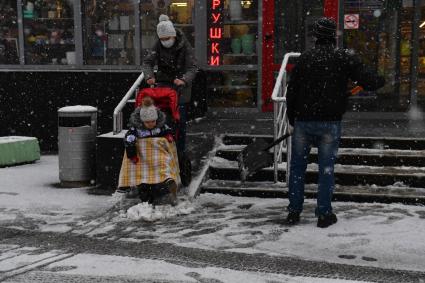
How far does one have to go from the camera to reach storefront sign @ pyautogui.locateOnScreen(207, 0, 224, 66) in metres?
12.4

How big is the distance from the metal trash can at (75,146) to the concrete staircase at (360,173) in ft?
5.63

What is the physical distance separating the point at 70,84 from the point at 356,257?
6726 millimetres

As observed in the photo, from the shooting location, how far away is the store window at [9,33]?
531 inches

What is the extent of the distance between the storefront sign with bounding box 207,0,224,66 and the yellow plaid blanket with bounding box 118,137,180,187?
18.7 feet

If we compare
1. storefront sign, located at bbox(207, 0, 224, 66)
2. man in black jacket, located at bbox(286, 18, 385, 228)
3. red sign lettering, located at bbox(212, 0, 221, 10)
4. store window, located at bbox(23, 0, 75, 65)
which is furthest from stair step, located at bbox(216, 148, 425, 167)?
store window, located at bbox(23, 0, 75, 65)

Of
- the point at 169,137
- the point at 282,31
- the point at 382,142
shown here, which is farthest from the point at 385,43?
the point at 169,137

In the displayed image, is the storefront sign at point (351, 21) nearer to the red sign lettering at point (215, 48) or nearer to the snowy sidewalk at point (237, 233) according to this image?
A: the red sign lettering at point (215, 48)

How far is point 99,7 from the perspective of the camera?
1305 centimetres

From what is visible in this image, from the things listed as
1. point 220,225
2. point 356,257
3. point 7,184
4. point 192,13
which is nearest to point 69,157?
point 7,184

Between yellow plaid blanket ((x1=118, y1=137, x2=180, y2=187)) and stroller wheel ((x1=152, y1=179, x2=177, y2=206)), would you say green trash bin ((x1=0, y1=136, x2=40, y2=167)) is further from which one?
stroller wheel ((x1=152, y1=179, x2=177, y2=206))

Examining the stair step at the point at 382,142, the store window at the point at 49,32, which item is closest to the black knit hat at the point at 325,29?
the stair step at the point at 382,142

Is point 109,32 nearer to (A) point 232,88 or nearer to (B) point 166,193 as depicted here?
(A) point 232,88

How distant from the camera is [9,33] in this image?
1359 cm

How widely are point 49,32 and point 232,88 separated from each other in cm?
428
